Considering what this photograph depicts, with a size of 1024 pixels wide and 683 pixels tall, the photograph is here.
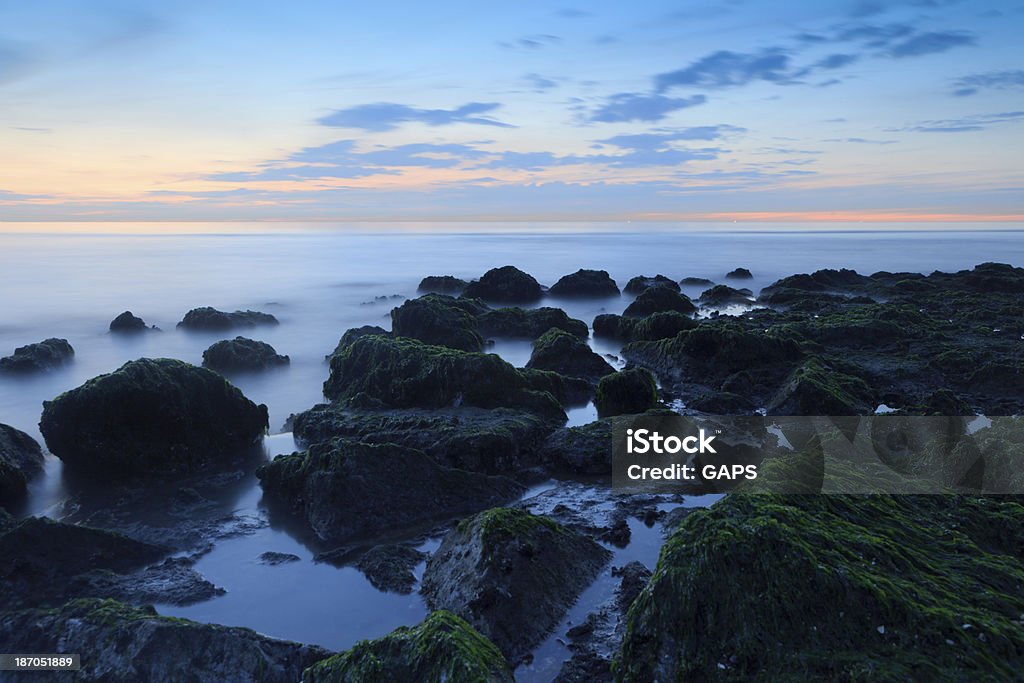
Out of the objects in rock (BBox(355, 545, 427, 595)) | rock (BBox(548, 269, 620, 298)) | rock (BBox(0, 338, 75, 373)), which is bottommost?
rock (BBox(355, 545, 427, 595))

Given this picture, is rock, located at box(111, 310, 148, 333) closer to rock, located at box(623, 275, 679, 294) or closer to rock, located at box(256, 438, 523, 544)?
rock, located at box(256, 438, 523, 544)

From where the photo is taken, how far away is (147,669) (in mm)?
5887

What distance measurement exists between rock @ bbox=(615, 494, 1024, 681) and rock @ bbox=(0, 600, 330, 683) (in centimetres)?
314

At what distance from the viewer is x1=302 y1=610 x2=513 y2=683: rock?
5.26 metres

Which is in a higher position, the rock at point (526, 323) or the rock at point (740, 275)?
the rock at point (740, 275)

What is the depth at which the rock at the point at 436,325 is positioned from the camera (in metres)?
21.7

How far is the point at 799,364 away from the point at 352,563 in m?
13.4

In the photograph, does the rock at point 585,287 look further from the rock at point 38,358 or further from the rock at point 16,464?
the rock at point 16,464

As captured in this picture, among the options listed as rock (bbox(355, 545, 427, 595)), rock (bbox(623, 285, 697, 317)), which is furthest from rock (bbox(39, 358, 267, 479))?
rock (bbox(623, 285, 697, 317))

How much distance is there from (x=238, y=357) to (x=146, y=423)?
8.89 m

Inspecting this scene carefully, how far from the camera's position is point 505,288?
41500 millimetres

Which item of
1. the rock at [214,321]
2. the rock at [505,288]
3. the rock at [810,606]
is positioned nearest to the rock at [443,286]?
the rock at [505,288]

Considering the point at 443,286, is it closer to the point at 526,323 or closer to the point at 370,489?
the point at 526,323

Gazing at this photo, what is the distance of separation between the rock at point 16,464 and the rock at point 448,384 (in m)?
5.94
